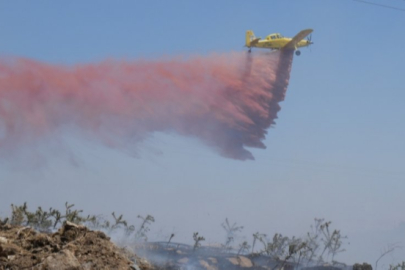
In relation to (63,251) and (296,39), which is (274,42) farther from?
(63,251)

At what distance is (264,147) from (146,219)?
73.4ft

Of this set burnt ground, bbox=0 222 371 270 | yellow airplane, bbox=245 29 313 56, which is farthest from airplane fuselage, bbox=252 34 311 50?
burnt ground, bbox=0 222 371 270

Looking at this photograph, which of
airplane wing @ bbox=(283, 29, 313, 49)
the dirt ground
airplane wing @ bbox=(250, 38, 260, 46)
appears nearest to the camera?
the dirt ground

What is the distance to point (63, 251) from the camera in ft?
50.3

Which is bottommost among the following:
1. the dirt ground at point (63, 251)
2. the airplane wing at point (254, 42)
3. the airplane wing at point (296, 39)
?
the dirt ground at point (63, 251)

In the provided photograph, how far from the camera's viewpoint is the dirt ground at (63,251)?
1516 centimetres

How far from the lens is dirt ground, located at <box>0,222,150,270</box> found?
49.8ft

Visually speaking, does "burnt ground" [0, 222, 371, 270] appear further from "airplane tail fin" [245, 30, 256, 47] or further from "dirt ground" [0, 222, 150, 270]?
"airplane tail fin" [245, 30, 256, 47]

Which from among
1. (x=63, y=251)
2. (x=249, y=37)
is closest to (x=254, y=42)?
(x=249, y=37)

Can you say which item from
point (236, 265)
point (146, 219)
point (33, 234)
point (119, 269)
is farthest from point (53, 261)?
point (146, 219)

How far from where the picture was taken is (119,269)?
15.9 m

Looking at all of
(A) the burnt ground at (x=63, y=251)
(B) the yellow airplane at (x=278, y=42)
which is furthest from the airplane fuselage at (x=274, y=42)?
(A) the burnt ground at (x=63, y=251)

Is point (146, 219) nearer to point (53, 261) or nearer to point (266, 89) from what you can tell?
point (266, 89)

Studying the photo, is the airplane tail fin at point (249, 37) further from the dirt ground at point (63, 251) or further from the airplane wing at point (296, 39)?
the dirt ground at point (63, 251)
